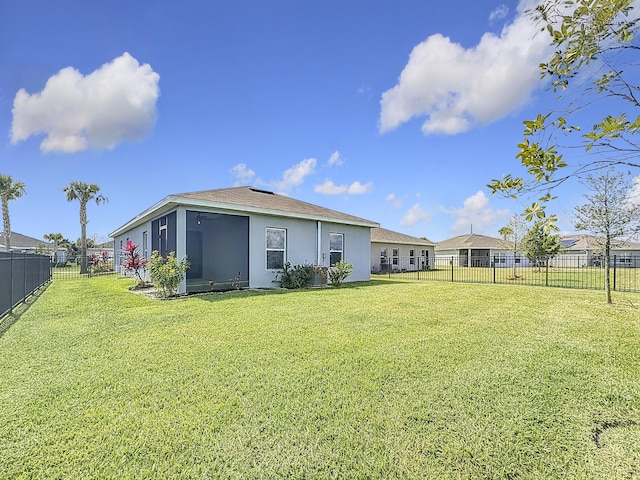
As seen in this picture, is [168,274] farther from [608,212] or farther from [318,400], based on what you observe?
[608,212]

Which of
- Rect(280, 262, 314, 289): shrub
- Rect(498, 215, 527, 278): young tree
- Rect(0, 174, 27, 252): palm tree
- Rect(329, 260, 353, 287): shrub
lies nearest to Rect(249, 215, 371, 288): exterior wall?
Rect(280, 262, 314, 289): shrub

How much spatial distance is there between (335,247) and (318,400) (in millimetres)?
11516

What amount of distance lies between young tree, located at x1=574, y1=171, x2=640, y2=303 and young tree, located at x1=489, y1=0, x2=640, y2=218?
8524 millimetres

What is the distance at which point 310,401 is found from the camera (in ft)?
9.68

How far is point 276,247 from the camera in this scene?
12.2 meters

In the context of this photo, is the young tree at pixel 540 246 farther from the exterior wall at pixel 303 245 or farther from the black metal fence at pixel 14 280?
the black metal fence at pixel 14 280

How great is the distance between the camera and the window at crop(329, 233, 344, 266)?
14173 mm

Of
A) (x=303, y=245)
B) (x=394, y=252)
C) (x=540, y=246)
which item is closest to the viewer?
(x=303, y=245)

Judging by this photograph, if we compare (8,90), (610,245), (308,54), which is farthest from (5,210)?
(610,245)

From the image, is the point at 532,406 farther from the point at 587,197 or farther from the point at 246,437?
the point at 587,197

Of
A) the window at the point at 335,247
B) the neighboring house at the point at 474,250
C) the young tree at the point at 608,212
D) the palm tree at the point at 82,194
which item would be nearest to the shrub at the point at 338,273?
the window at the point at 335,247

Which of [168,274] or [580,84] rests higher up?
[580,84]

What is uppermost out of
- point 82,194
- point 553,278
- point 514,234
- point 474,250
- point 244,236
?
point 82,194

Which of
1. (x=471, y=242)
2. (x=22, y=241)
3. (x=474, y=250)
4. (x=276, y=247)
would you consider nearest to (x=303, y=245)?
(x=276, y=247)
